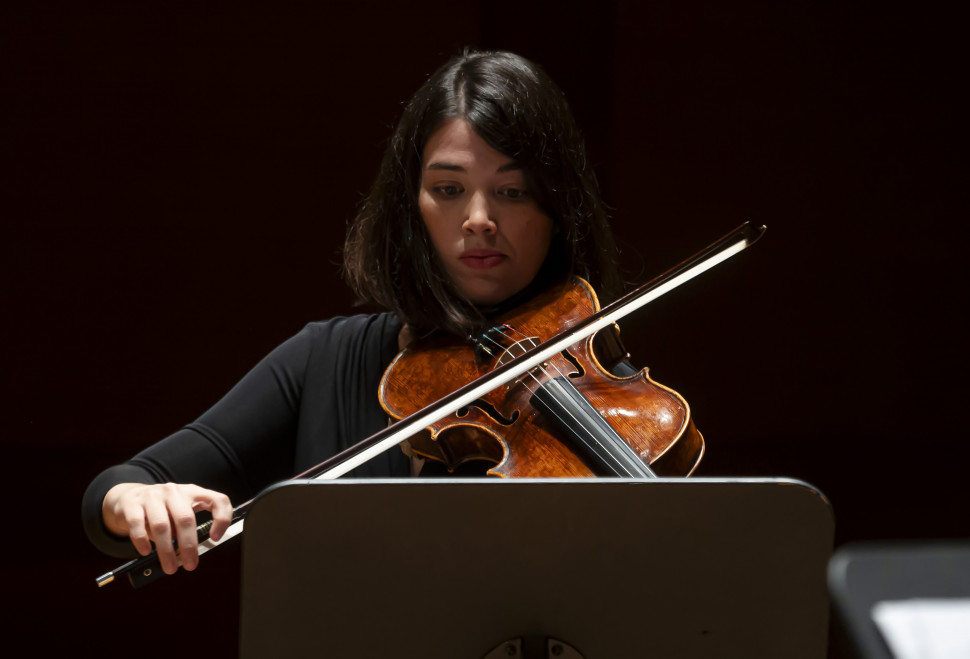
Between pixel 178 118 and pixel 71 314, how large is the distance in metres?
0.38

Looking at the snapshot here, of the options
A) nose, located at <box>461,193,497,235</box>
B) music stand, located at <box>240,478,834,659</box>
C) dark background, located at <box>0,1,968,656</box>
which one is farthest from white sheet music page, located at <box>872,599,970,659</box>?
dark background, located at <box>0,1,968,656</box>

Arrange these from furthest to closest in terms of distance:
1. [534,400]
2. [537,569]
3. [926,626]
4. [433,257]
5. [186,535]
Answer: [433,257]
[534,400]
[186,535]
[537,569]
[926,626]

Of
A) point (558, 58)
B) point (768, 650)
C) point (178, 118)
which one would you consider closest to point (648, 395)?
point (768, 650)

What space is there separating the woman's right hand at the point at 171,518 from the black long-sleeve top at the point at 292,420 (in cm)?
19

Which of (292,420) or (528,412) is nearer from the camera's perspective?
(528,412)

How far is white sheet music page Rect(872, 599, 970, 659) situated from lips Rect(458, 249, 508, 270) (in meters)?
0.81

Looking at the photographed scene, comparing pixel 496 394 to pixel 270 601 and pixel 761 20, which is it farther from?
pixel 761 20

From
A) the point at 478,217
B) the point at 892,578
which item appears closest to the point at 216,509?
the point at 478,217

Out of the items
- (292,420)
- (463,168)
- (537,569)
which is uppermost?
(463,168)

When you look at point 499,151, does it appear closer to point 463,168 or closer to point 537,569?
point 463,168

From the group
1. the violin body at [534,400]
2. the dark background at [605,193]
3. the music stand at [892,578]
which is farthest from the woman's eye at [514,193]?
the music stand at [892,578]

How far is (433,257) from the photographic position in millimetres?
1083

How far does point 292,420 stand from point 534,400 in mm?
293

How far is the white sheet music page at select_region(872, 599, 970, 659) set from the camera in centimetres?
24
